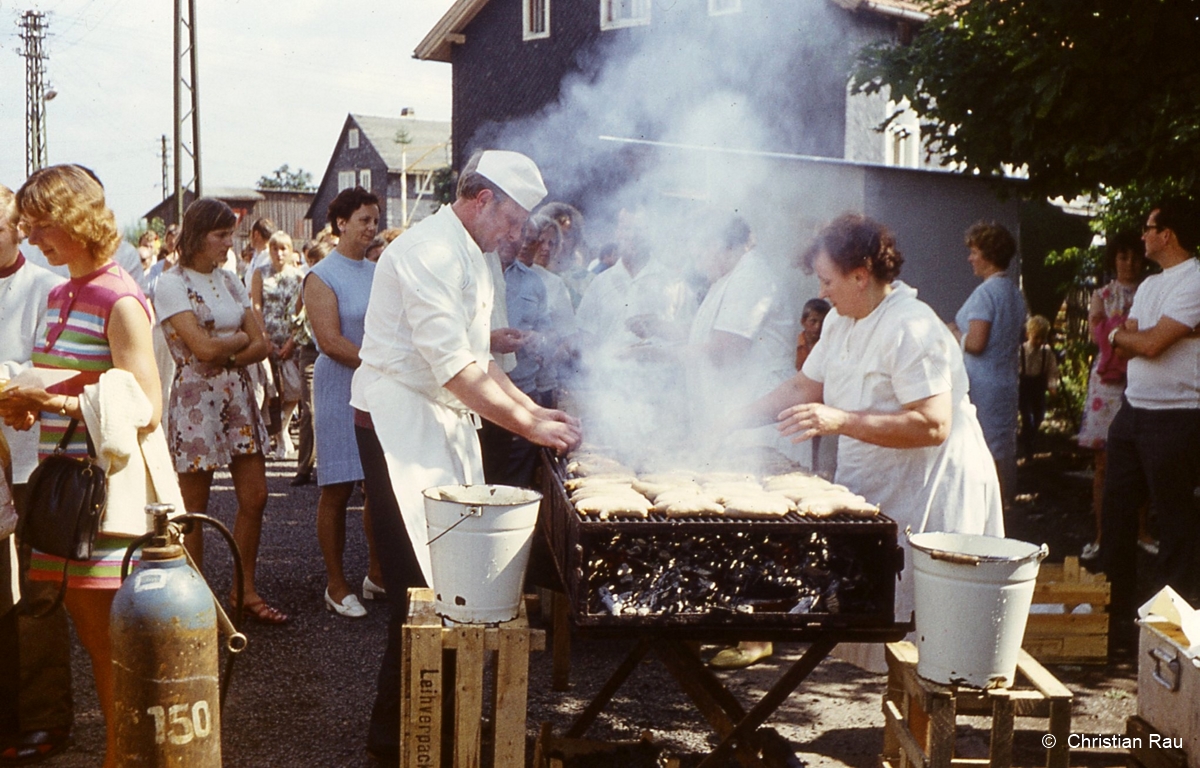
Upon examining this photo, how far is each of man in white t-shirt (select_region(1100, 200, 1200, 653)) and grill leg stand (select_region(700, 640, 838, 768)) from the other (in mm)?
2961

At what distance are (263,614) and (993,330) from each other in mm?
4851

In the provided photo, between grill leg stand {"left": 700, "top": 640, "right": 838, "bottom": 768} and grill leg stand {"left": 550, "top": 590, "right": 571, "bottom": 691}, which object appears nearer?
grill leg stand {"left": 700, "top": 640, "right": 838, "bottom": 768}

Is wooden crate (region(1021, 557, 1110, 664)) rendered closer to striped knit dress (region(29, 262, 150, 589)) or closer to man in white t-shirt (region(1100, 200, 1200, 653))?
man in white t-shirt (region(1100, 200, 1200, 653))

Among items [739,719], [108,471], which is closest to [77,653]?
[108,471]

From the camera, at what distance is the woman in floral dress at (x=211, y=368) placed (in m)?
5.12

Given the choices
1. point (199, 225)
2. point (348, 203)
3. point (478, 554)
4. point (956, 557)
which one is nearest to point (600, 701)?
point (478, 554)

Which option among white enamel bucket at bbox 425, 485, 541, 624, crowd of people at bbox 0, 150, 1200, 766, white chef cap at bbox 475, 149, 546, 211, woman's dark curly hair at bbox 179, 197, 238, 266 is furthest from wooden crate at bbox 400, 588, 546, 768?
woman's dark curly hair at bbox 179, 197, 238, 266

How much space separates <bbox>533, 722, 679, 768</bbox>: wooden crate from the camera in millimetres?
3422

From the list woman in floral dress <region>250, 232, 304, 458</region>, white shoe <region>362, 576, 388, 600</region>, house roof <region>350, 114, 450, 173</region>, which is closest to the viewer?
white shoe <region>362, 576, 388, 600</region>

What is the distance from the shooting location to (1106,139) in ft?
19.9

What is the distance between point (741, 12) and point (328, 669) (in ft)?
25.5

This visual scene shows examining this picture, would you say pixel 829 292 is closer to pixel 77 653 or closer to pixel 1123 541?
pixel 1123 541

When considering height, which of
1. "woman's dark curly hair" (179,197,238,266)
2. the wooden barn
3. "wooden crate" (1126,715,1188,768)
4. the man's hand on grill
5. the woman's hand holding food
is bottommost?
"wooden crate" (1126,715,1188,768)

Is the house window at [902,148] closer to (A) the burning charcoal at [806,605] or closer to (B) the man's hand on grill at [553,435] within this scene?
(B) the man's hand on grill at [553,435]
